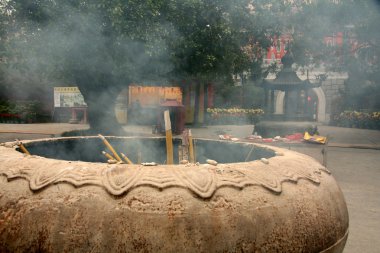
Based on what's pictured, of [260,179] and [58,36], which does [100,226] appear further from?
[58,36]

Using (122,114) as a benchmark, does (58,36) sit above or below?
above

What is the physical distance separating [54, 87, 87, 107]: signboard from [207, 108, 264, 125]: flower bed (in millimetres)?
8233

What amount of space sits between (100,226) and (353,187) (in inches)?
236

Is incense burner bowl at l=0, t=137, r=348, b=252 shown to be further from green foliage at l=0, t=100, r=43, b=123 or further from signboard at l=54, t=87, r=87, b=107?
green foliage at l=0, t=100, r=43, b=123

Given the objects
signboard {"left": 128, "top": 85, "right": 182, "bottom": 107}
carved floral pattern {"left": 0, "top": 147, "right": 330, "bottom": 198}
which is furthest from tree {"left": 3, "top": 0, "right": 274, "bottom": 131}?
signboard {"left": 128, "top": 85, "right": 182, "bottom": 107}

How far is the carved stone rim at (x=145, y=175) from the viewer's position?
146 cm

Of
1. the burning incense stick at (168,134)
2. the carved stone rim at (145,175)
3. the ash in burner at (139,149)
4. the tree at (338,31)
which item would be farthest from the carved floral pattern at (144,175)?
the tree at (338,31)

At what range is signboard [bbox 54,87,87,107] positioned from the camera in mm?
22500

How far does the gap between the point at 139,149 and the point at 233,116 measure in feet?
70.5

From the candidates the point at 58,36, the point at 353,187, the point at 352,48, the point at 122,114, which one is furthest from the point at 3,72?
the point at 353,187

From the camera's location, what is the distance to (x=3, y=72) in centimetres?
2222

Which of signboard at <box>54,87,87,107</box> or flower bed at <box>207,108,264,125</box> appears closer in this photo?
signboard at <box>54,87,87,107</box>

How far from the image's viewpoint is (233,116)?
24281 millimetres

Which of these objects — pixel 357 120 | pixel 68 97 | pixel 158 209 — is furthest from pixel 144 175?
pixel 357 120
